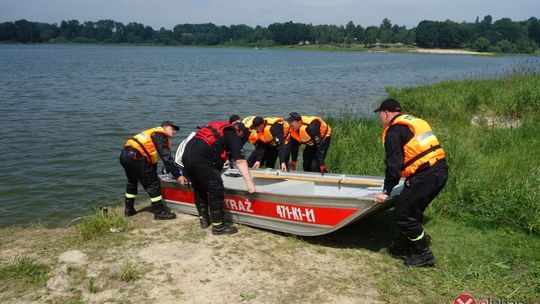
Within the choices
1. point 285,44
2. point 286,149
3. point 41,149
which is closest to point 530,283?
point 286,149

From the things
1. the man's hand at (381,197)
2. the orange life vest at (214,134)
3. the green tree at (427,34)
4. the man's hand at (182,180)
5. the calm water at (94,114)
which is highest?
the green tree at (427,34)

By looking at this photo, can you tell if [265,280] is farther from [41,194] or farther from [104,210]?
[41,194]

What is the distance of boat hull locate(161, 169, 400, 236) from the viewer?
18.0 ft

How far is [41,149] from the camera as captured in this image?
1233 cm

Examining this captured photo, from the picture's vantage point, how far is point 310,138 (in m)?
7.83

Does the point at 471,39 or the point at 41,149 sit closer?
the point at 41,149

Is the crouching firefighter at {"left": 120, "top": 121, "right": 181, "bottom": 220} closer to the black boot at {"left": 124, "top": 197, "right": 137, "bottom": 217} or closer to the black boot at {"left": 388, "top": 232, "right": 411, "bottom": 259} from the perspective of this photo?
the black boot at {"left": 124, "top": 197, "right": 137, "bottom": 217}

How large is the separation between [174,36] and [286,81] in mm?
138838

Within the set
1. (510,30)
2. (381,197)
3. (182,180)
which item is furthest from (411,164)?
(510,30)

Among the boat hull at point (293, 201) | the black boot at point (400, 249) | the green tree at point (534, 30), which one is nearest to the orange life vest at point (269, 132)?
the boat hull at point (293, 201)

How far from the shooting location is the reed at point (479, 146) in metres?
6.23

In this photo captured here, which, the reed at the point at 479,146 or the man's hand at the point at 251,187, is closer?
the man's hand at the point at 251,187

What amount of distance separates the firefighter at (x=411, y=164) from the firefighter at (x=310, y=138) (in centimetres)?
276

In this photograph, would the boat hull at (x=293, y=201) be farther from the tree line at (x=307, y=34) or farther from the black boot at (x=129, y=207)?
the tree line at (x=307, y=34)
